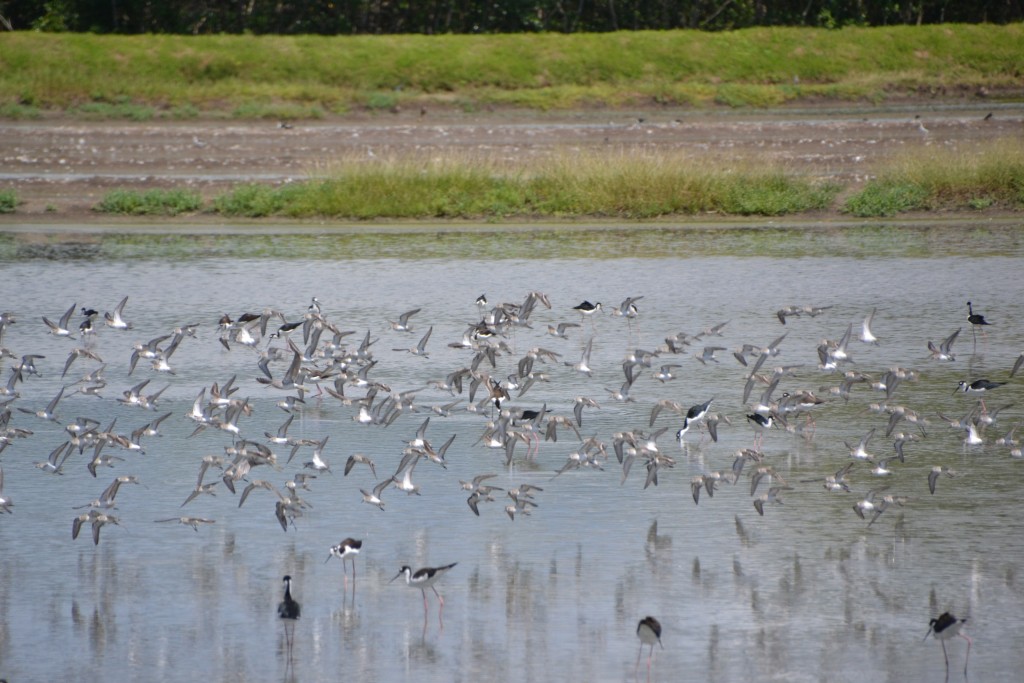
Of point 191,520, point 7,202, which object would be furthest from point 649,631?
point 7,202

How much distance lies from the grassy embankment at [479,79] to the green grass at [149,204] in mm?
27

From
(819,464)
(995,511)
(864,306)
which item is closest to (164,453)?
(819,464)

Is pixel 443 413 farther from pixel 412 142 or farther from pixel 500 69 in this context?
pixel 500 69

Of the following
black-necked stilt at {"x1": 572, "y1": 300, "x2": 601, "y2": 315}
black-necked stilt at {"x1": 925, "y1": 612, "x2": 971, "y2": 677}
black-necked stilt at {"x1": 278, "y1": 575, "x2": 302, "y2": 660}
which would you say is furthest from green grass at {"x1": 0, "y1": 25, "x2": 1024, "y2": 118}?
black-necked stilt at {"x1": 925, "y1": 612, "x2": 971, "y2": 677}

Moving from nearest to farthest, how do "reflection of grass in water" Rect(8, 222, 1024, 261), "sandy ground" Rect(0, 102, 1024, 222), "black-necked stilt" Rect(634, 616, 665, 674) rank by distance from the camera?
"black-necked stilt" Rect(634, 616, 665, 674) < "reflection of grass in water" Rect(8, 222, 1024, 261) < "sandy ground" Rect(0, 102, 1024, 222)

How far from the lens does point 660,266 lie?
19.2 meters

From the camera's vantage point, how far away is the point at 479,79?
42.6m

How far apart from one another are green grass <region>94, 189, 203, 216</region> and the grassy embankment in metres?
0.03

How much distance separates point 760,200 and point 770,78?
21007mm

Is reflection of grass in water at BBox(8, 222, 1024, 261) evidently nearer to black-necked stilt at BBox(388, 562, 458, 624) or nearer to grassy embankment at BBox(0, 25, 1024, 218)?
grassy embankment at BBox(0, 25, 1024, 218)

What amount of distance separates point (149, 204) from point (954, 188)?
13.1 metres

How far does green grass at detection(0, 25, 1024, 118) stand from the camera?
39375 mm

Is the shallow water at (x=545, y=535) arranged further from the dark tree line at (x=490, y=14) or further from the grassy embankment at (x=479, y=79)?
the dark tree line at (x=490, y=14)

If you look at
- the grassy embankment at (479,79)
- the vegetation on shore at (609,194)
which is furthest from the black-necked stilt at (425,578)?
the grassy embankment at (479,79)
